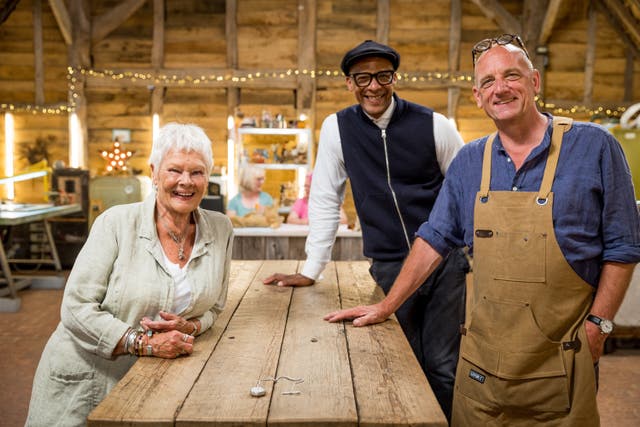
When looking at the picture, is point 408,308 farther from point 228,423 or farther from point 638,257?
point 228,423

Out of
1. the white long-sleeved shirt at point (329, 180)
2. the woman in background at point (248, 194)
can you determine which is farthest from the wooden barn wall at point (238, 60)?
the white long-sleeved shirt at point (329, 180)

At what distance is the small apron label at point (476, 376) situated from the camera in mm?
1871

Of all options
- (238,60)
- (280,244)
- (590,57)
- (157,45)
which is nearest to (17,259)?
(157,45)

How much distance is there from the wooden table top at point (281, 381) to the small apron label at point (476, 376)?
9.2 inches

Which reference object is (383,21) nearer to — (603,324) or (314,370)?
(603,324)

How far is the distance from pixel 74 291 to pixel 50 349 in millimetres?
241

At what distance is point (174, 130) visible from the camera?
1956 mm

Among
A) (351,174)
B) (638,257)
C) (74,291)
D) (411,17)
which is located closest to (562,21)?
(411,17)

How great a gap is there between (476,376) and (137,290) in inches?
41.1

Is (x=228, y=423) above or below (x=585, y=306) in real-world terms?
below

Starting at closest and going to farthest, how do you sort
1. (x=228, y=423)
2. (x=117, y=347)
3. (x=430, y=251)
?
(x=228, y=423) → (x=117, y=347) → (x=430, y=251)

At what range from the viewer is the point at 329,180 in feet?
8.89

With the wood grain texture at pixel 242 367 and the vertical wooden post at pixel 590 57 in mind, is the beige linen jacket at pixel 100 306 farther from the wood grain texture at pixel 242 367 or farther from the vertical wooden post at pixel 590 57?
the vertical wooden post at pixel 590 57

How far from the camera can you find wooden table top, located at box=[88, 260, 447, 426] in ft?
4.43
